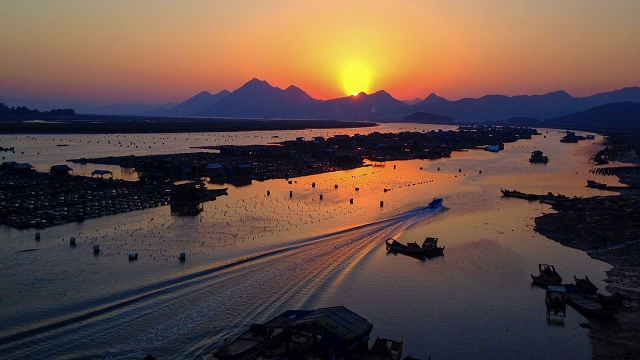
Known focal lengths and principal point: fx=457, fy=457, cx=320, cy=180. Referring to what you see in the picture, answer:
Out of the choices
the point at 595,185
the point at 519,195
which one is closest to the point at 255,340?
the point at 519,195

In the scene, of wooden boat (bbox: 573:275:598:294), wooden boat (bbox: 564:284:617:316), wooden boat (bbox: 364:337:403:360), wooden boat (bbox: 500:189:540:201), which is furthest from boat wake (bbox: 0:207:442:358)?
wooden boat (bbox: 500:189:540:201)

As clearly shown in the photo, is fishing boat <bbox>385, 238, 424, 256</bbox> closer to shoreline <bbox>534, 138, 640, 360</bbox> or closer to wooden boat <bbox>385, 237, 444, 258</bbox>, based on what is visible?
wooden boat <bbox>385, 237, 444, 258</bbox>

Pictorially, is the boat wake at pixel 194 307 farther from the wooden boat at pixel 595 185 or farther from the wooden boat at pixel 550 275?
the wooden boat at pixel 595 185

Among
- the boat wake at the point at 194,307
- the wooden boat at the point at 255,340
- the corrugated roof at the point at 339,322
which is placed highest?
the corrugated roof at the point at 339,322

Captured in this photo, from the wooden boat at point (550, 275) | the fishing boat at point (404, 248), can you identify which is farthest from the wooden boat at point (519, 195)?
the wooden boat at point (550, 275)

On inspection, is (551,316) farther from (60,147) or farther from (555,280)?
(60,147)

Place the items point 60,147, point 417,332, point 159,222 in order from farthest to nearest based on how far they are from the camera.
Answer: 1. point 60,147
2. point 159,222
3. point 417,332

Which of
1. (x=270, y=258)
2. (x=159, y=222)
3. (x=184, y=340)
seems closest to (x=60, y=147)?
(x=159, y=222)
